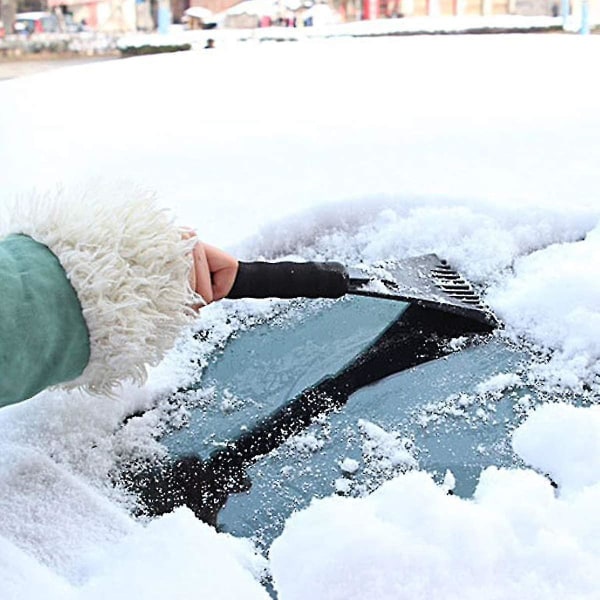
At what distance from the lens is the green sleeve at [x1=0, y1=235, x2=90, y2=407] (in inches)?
21.3

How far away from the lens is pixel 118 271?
59cm

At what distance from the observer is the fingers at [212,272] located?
67 cm

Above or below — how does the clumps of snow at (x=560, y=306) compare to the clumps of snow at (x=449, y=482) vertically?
above

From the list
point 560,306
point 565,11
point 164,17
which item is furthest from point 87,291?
point 164,17

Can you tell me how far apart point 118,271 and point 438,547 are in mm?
307

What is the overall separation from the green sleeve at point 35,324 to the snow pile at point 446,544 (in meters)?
0.21

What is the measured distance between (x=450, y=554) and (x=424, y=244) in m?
0.55

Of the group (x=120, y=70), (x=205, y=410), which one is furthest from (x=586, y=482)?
(x=120, y=70)

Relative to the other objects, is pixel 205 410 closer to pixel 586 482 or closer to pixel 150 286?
pixel 150 286

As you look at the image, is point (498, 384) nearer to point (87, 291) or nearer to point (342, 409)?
point (342, 409)

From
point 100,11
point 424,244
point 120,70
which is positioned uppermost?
point 100,11

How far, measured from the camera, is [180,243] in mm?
640

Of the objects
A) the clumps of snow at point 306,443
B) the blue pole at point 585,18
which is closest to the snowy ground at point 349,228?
the clumps of snow at point 306,443

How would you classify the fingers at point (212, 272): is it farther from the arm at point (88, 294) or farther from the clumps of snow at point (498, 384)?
Answer: the clumps of snow at point (498, 384)
